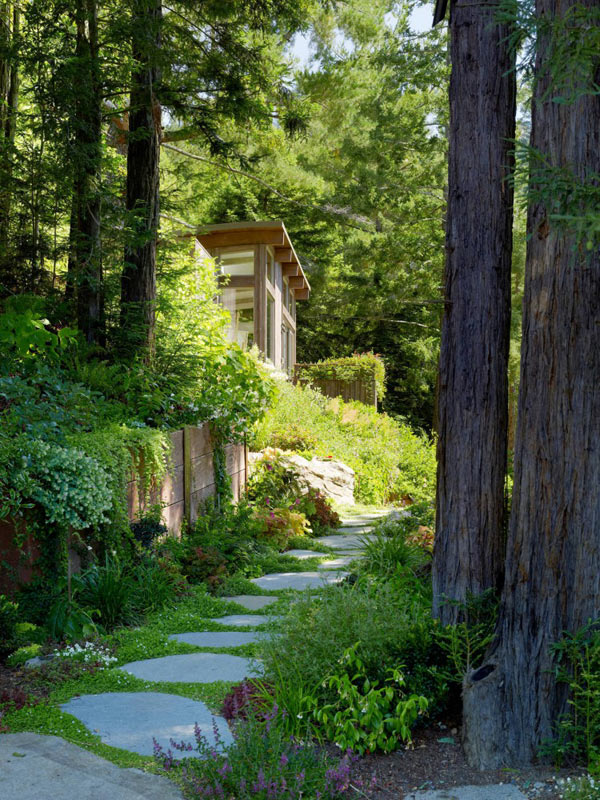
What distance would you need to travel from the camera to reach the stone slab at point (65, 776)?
9.03 ft

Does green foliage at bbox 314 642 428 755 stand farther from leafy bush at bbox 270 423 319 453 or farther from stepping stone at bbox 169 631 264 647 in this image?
leafy bush at bbox 270 423 319 453

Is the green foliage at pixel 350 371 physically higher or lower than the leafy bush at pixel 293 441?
higher

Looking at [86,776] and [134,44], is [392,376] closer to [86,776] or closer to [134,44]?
[134,44]

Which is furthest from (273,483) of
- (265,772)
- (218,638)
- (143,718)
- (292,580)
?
(265,772)

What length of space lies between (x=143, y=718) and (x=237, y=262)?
13.4 meters

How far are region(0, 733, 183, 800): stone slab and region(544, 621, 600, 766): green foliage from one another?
1.50 m

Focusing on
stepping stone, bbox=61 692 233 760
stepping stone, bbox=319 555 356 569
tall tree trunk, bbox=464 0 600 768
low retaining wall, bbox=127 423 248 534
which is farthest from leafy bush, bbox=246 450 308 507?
tall tree trunk, bbox=464 0 600 768

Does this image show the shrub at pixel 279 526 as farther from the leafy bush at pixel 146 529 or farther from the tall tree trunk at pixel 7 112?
the tall tree trunk at pixel 7 112

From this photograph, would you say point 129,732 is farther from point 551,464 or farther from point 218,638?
point 551,464

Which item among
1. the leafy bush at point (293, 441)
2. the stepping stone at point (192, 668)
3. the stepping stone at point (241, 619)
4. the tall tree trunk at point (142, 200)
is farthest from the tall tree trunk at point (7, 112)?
the leafy bush at point (293, 441)

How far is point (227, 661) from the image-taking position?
14.1 feet

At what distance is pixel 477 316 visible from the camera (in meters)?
3.73

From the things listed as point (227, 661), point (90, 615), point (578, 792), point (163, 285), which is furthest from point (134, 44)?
point (578, 792)

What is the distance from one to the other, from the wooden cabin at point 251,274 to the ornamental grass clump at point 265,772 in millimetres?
11803
